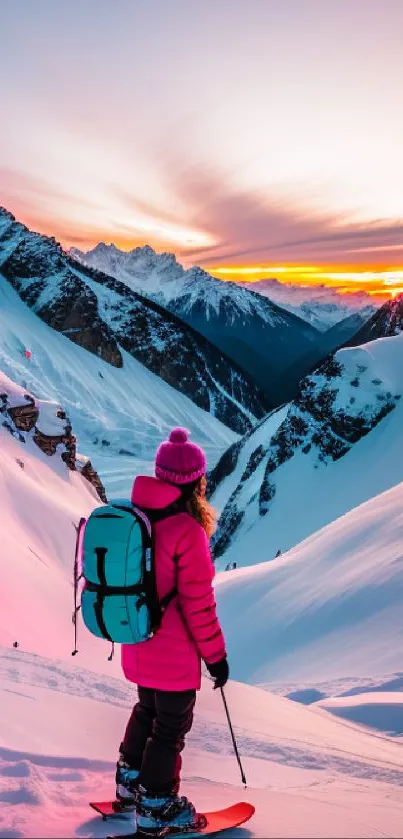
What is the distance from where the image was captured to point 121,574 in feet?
10.3

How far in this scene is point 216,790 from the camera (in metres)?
4.07

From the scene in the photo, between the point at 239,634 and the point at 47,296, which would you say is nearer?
the point at 239,634

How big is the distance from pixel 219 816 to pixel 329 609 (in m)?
9.68

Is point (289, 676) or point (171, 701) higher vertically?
point (171, 701)

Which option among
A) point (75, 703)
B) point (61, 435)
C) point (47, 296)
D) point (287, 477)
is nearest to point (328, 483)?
point (287, 477)

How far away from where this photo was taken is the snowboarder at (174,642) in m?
3.29

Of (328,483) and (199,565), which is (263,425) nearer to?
(328,483)

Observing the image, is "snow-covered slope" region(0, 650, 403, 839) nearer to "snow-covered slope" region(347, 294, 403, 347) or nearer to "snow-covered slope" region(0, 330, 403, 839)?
"snow-covered slope" region(0, 330, 403, 839)

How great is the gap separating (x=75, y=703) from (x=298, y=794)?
2.25m

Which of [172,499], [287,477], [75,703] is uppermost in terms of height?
[172,499]

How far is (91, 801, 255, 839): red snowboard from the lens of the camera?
10.7ft

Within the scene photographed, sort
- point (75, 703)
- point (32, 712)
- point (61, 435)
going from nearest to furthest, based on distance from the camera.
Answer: point (32, 712) < point (75, 703) < point (61, 435)

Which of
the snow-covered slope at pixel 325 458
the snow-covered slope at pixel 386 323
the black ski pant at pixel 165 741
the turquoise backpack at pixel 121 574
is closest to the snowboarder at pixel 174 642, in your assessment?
the black ski pant at pixel 165 741

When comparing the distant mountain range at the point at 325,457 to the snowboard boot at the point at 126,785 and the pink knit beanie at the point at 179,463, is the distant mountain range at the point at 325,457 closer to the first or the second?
the snowboard boot at the point at 126,785
